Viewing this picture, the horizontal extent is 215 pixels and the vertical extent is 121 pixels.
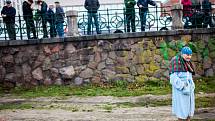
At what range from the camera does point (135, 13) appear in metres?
16.6

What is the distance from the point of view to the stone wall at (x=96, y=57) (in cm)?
1617

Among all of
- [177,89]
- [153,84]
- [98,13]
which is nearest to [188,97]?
[177,89]

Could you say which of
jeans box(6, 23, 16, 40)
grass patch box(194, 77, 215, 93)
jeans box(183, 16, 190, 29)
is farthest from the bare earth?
jeans box(183, 16, 190, 29)

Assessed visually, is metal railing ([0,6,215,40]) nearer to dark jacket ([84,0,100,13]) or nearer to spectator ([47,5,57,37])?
spectator ([47,5,57,37])

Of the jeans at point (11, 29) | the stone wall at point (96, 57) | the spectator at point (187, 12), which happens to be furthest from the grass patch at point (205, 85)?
the jeans at point (11, 29)

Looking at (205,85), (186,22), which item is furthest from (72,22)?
(205,85)

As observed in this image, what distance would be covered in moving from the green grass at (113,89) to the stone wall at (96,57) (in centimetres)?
29

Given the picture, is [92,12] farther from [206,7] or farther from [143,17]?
[206,7]

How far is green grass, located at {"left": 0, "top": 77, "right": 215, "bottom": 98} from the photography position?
14742 millimetres

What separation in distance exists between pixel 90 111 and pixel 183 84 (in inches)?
153

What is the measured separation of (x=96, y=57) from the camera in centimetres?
1633

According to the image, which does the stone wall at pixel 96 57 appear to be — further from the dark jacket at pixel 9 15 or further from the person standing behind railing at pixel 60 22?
the dark jacket at pixel 9 15

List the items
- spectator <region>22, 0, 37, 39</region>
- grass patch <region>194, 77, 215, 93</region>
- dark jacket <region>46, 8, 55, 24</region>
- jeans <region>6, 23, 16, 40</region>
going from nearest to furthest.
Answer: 1. grass patch <region>194, 77, 215, 93</region>
2. jeans <region>6, 23, 16, 40</region>
3. spectator <region>22, 0, 37, 39</region>
4. dark jacket <region>46, 8, 55, 24</region>

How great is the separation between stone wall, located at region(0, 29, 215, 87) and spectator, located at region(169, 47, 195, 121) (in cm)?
740
